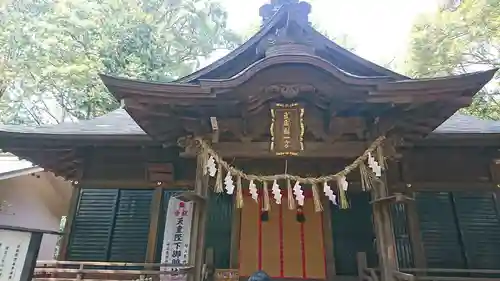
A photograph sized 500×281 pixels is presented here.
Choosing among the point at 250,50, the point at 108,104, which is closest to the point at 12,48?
the point at 108,104

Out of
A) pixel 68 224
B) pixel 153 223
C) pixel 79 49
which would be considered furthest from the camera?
pixel 79 49

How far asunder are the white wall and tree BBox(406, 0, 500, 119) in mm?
12738

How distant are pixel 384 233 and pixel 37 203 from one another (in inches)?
365

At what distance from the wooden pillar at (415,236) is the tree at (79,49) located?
42.4 feet

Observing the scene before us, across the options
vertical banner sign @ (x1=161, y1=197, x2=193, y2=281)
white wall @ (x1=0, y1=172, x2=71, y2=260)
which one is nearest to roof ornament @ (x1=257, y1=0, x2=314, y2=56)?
vertical banner sign @ (x1=161, y1=197, x2=193, y2=281)

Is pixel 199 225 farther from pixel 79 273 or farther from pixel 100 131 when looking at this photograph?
pixel 100 131

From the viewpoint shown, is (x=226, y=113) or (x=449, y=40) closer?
(x=226, y=113)

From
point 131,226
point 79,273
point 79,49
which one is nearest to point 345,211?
point 131,226

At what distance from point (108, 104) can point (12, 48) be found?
13.8 feet

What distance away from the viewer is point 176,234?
6.07m

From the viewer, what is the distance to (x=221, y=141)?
5.39 m

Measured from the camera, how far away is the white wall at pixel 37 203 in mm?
9531

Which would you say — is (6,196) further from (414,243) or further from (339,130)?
(414,243)

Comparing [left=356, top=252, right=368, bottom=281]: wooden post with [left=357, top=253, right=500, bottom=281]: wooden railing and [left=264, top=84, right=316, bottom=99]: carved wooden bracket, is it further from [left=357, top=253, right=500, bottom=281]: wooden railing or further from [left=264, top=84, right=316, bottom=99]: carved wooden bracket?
[left=264, top=84, right=316, bottom=99]: carved wooden bracket
